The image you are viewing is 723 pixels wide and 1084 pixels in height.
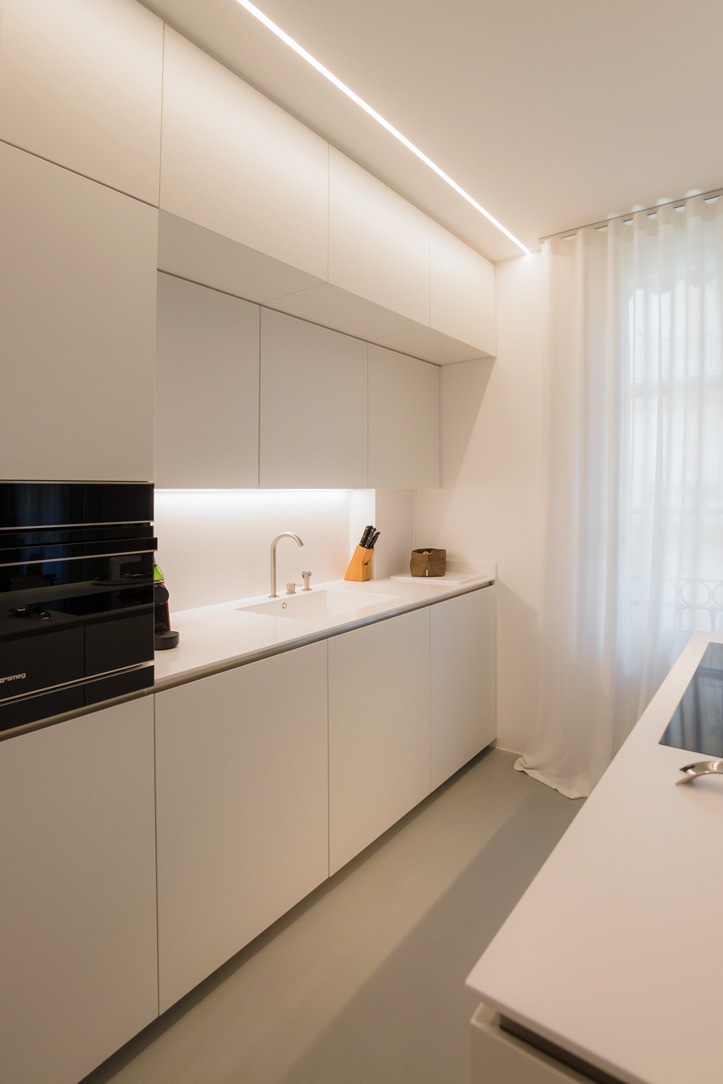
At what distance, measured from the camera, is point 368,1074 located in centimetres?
139

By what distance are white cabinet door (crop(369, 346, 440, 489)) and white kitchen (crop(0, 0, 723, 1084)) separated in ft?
0.09

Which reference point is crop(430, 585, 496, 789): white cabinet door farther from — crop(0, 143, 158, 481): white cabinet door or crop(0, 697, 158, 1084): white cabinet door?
crop(0, 143, 158, 481): white cabinet door

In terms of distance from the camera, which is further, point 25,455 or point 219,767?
point 219,767

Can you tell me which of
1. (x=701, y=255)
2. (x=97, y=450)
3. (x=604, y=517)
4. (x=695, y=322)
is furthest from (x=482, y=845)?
(x=701, y=255)

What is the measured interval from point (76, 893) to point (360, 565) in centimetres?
187

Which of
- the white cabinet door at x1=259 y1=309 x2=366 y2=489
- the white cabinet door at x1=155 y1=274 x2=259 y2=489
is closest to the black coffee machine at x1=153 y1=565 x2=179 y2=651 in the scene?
the white cabinet door at x1=155 y1=274 x2=259 y2=489

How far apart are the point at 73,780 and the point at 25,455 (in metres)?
0.70

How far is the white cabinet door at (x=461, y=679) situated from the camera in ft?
8.57

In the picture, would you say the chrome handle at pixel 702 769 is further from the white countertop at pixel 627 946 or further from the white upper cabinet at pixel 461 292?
the white upper cabinet at pixel 461 292

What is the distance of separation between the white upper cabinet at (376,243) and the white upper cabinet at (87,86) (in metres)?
0.69

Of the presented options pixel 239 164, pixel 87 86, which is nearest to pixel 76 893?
pixel 87 86

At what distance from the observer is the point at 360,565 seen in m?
2.90

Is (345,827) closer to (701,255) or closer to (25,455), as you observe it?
(25,455)

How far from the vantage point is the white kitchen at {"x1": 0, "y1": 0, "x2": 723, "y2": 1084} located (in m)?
1.15
